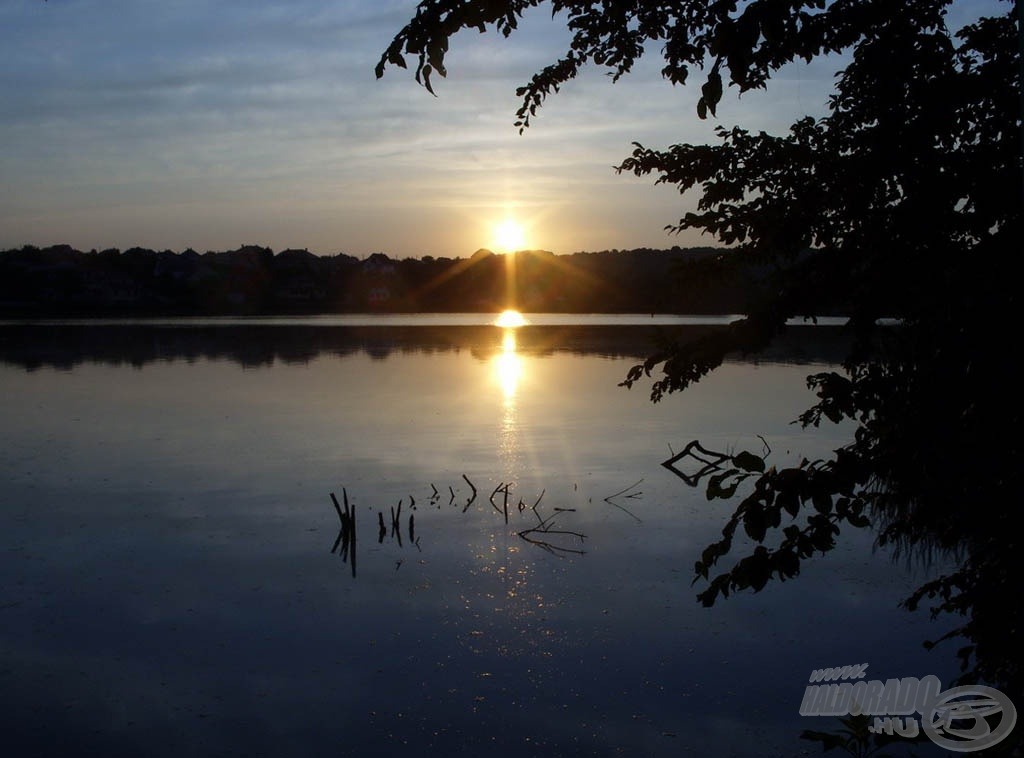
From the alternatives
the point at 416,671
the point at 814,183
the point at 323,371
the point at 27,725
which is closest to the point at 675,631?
the point at 416,671

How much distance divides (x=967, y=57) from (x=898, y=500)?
1.85 meters

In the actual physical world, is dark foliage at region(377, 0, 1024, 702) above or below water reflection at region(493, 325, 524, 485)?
above

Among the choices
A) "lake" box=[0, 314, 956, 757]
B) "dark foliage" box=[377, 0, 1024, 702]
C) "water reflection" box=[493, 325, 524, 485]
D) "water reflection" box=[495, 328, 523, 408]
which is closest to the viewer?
"dark foliage" box=[377, 0, 1024, 702]

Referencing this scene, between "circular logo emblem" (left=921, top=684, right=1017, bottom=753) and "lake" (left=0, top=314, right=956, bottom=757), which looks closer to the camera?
"circular logo emblem" (left=921, top=684, right=1017, bottom=753)

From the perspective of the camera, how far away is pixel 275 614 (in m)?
10.2

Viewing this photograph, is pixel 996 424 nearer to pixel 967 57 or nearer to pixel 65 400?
pixel 967 57

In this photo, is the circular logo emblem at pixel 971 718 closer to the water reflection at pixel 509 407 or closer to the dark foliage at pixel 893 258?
the dark foliage at pixel 893 258

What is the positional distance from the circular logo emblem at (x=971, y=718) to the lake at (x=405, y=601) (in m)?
2.01

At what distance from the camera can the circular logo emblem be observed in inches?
144

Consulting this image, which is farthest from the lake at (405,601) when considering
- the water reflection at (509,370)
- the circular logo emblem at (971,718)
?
the water reflection at (509,370)

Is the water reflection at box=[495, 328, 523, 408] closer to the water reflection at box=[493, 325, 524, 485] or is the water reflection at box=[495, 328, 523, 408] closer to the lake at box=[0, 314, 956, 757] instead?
the water reflection at box=[493, 325, 524, 485]

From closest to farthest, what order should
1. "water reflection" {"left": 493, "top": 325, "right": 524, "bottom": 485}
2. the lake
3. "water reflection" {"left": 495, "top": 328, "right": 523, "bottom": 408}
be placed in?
the lake, "water reflection" {"left": 493, "top": 325, "right": 524, "bottom": 485}, "water reflection" {"left": 495, "top": 328, "right": 523, "bottom": 408}

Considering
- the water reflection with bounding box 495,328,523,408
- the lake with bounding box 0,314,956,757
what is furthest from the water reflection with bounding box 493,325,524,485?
the lake with bounding box 0,314,956,757

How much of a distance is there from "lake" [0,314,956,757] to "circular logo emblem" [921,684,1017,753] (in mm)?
2014
